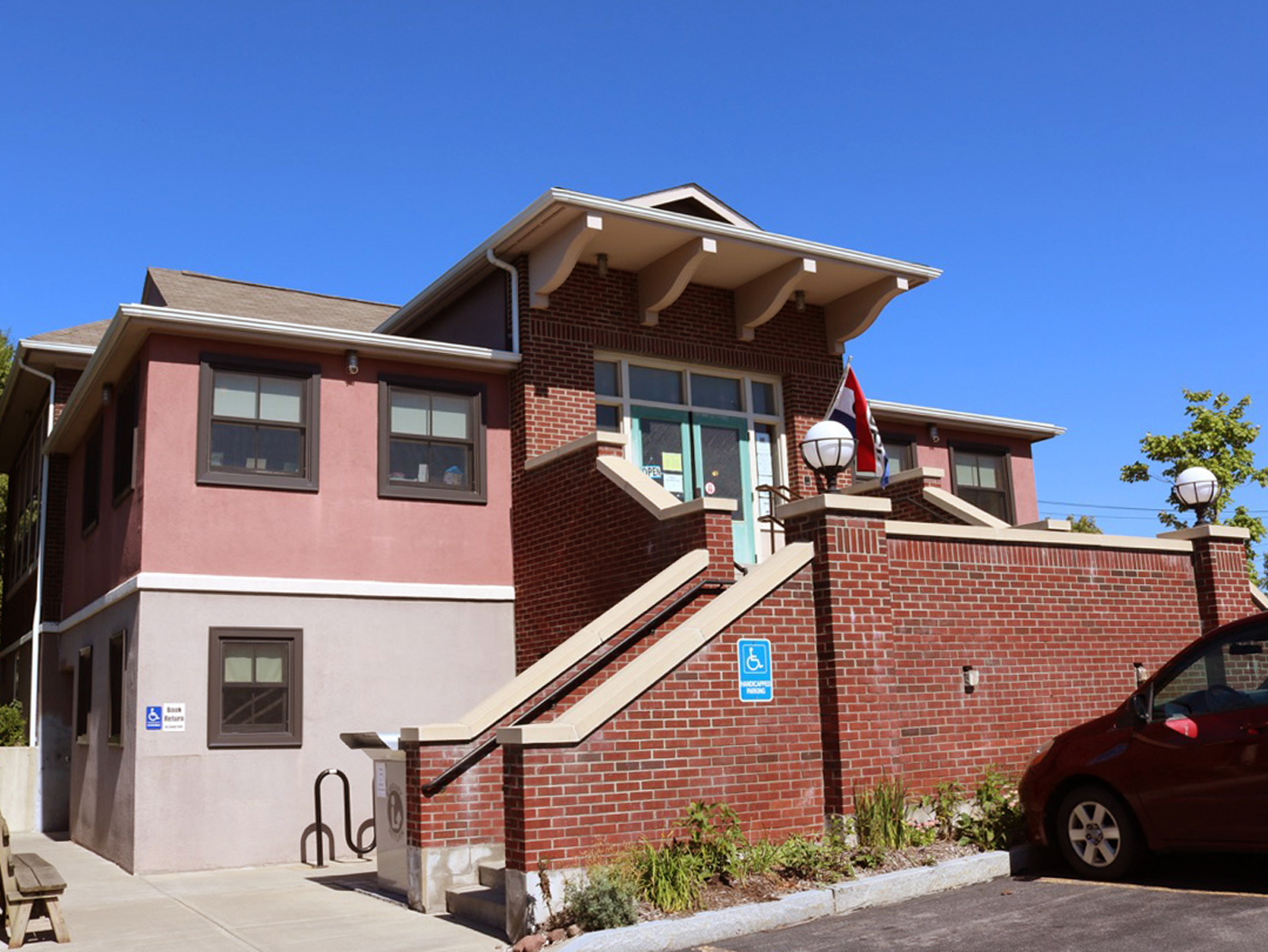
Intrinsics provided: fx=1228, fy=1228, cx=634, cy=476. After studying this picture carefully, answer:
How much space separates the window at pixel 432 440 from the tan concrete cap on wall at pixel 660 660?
226 inches

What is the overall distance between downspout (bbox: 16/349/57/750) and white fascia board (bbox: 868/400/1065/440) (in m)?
12.8

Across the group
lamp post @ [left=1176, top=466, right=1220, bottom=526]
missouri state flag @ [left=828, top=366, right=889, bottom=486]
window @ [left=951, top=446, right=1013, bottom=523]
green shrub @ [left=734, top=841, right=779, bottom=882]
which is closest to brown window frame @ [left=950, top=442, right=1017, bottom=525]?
window @ [left=951, top=446, right=1013, bottom=523]

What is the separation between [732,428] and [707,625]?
6947 millimetres

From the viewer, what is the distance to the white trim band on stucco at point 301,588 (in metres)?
13.0

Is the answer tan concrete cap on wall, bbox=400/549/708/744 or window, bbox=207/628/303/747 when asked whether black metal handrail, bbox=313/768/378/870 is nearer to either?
window, bbox=207/628/303/747

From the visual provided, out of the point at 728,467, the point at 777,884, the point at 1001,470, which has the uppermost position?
the point at 1001,470

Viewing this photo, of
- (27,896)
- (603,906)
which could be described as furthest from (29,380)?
(603,906)

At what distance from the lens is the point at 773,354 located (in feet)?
54.2

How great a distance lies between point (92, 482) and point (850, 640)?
11623mm

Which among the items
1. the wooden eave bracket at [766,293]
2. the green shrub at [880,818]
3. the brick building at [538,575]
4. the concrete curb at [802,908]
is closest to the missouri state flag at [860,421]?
the brick building at [538,575]

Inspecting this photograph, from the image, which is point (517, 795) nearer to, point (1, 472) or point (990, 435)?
point (990, 435)

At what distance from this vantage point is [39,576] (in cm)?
1859

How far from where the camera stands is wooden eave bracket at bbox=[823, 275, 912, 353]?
53.6 feet

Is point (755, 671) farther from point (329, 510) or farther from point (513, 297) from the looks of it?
point (513, 297)
